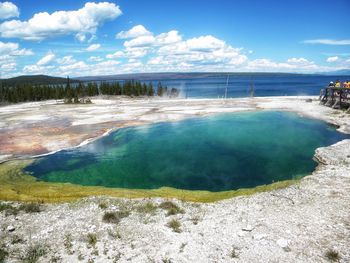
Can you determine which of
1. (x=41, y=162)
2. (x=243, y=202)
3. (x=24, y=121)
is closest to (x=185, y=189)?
(x=243, y=202)

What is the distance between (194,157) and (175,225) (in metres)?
14.6

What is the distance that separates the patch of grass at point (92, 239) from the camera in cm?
1292

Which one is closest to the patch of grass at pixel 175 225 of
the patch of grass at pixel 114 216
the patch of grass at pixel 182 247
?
the patch of grass at pixel 182 247

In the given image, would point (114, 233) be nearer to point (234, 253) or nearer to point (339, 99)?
point (234, 253)

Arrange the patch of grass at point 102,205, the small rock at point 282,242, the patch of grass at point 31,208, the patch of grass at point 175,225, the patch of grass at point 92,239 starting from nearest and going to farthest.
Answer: the small rock at point 282,242, the patch of grass at point 92,239, the patch of grass at point 175,225, the patch of grass at point 31,208, the patch of grass at point 102,205

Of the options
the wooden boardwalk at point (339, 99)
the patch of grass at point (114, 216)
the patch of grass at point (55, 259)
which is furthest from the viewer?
the wooden boardwalk at point (339, 99)

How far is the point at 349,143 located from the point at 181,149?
14537 mm

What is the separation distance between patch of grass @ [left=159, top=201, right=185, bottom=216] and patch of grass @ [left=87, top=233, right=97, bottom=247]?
3.60m

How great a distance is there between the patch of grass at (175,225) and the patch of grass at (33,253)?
5028 millimetres

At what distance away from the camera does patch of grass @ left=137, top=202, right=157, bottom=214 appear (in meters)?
15.8

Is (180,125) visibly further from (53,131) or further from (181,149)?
(53,131)

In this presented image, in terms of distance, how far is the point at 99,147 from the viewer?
106ft

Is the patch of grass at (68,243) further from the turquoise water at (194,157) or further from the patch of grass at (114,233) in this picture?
the turquoise water at (194,157)

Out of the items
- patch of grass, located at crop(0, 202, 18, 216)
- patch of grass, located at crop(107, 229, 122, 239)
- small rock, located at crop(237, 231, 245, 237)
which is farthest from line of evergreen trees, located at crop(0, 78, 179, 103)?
small rock, located at crop(237, 231, 245, 237)
